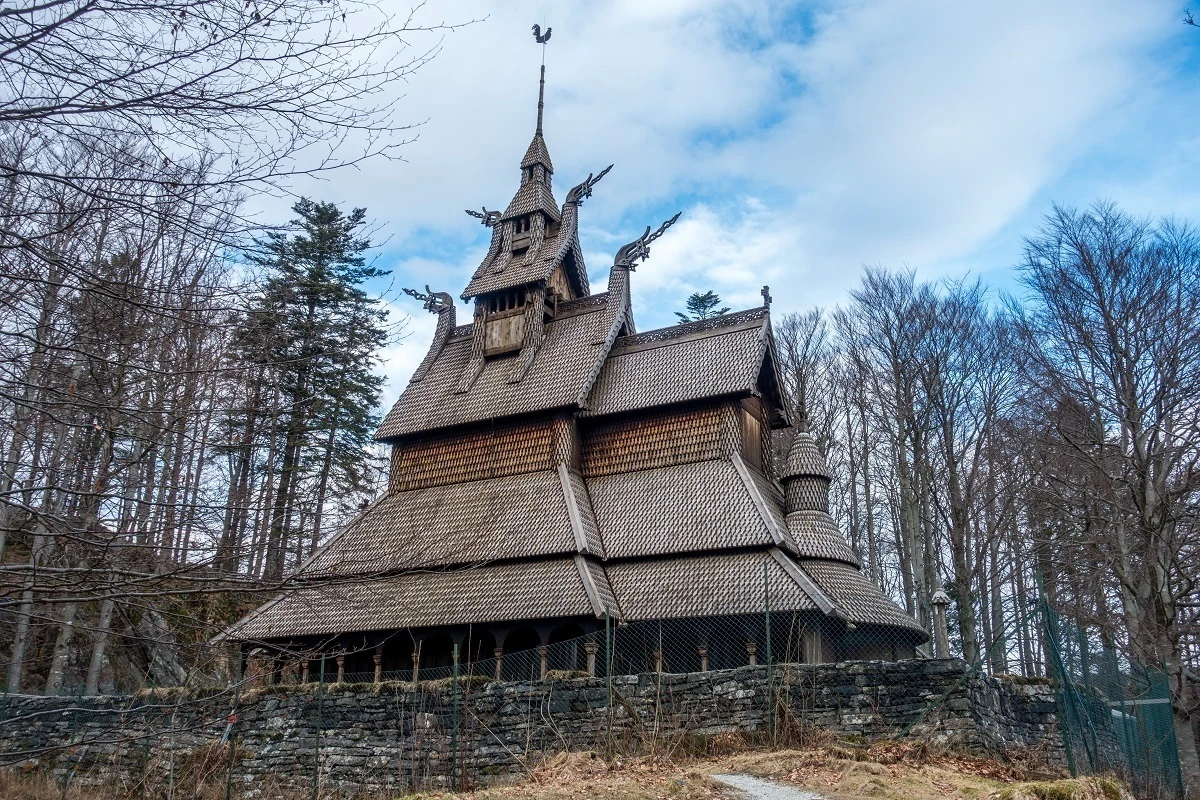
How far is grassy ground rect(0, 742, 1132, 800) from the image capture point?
998cm

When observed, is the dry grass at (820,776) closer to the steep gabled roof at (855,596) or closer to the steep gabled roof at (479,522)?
the steep gabled roof at (855,596)

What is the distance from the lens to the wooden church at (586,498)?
1881 cm

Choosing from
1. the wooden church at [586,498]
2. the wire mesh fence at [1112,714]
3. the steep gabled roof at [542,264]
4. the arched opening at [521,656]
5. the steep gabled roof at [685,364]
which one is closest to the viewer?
the wire mesh fence at [1112,714]

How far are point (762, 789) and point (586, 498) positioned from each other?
12371 millimetres

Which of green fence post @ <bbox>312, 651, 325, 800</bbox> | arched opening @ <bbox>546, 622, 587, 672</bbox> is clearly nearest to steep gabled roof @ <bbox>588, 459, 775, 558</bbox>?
arched opening @ <bbox>546, 622, 587, 672</bbox>

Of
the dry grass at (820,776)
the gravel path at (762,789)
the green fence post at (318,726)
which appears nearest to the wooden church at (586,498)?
the green fence post at (318,726)

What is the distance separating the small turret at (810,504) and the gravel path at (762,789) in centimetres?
978

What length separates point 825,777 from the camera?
11102 millimetres

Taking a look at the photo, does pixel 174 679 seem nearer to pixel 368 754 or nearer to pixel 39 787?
pixel 39 787

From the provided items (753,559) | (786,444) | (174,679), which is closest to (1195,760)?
(753,559)

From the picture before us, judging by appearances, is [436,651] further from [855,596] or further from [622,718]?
[855,596]

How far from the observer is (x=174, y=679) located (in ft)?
75.3

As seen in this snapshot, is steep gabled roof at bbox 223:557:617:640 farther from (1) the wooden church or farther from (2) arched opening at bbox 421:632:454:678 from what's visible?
(2) arched opening at bbox 421:632:454:678

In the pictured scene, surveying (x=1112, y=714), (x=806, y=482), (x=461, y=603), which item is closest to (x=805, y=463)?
(x=806, y=482)
